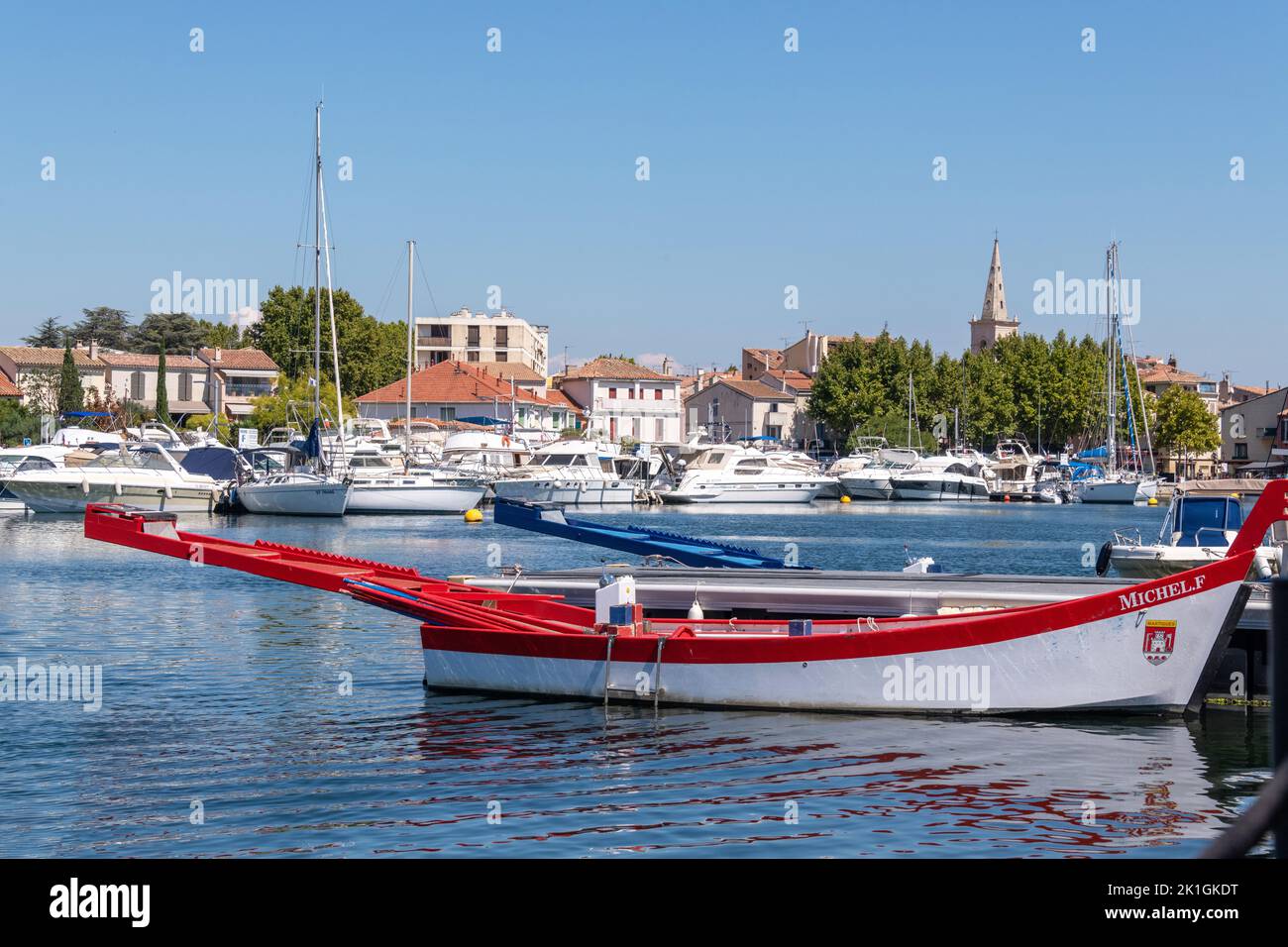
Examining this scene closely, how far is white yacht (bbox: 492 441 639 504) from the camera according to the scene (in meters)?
73.0

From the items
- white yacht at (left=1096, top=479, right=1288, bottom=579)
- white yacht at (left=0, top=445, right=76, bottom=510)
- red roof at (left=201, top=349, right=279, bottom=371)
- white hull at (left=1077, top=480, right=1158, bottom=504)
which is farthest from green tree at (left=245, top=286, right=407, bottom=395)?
white yacht at (left=1096, top=479, right=1288, bottom=579)

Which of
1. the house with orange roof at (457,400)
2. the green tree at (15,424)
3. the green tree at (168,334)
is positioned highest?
the green tree at (168,334)

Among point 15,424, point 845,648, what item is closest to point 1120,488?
point 15,424

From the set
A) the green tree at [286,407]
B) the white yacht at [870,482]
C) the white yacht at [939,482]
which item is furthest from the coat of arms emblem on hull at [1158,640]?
the white yacht at [939,482]

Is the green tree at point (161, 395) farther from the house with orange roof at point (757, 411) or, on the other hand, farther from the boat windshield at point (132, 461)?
the house with orange roof at point (757, 411)

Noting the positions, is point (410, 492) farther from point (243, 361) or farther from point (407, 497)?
point (243, 361)

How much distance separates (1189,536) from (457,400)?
88.7 metres

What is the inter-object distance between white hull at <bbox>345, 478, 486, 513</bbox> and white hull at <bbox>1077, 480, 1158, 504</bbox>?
49.1m

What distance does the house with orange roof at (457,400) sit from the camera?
112500 mm

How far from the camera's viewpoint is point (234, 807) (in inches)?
486

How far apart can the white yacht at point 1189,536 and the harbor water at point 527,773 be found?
12.5 m
